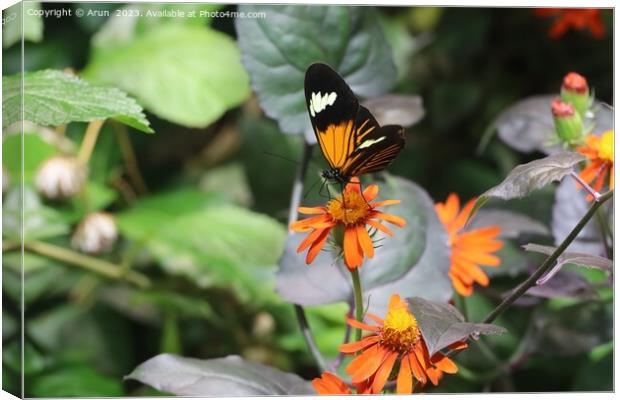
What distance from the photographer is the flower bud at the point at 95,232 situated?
80 centimetres

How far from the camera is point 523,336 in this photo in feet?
2.41

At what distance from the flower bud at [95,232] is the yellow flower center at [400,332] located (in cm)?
38

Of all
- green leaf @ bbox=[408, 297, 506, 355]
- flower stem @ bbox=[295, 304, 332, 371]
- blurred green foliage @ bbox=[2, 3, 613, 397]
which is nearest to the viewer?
green leaf @ bbox=[408, 297, 506, 355]

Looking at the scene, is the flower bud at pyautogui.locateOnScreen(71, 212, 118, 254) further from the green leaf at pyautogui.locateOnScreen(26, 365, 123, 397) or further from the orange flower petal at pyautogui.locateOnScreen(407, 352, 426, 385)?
the orange flower petal at pyautogui.locateOnScreen(407, 352, 426, 385)

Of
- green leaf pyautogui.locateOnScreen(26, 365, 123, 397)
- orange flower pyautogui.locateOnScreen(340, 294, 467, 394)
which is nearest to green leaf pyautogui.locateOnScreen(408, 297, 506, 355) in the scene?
orange flower pyautogui.locateOnScreen(340, 294, 467, 394)

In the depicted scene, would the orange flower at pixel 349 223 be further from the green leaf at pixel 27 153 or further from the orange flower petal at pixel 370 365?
the green leaf at pixel 27 153

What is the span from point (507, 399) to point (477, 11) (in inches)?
18.5

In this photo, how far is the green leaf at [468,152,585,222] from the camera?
1.48ft

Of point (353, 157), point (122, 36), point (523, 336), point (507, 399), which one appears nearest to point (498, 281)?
point (523, 336)

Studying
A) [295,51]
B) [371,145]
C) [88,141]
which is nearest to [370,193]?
[371,145]

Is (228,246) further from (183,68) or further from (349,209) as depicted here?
(349,209)

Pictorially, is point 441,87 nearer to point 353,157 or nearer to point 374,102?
point 374,102

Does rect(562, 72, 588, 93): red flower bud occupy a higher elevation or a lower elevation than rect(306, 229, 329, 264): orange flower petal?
higher

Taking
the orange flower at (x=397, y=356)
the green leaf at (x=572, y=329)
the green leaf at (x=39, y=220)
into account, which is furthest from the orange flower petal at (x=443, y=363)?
the green leaf at (x=39, y=220)
